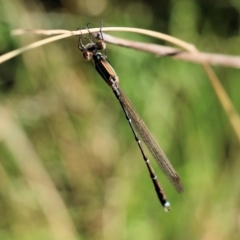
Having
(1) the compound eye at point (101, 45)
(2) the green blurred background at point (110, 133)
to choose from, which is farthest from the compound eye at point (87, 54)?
(2) the green blurred background at point (110, 133)

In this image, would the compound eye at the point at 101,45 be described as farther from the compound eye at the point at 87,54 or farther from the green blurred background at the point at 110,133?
the green blurred background at the point at 110,133

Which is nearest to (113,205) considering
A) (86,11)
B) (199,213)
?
(199,213)

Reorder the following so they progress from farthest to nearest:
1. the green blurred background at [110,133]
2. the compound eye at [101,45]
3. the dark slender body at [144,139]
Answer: the green blurred background at [110,133]
the dark slender body at [144,139]
the compound eye at [101,45]

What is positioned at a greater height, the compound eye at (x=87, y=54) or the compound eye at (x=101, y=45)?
the compound eye at (x=87, y=54)

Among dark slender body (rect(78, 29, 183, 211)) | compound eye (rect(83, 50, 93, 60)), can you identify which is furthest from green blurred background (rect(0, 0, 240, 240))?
compound eye (rect(83, 50, 93, 60))

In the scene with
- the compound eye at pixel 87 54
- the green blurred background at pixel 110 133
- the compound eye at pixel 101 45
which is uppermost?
the green blurred background at pixel 110 133

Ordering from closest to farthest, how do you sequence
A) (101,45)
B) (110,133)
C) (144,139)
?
(101,45) → (144,139) → (110,133)

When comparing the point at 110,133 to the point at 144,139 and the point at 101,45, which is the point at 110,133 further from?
the point at 101,45

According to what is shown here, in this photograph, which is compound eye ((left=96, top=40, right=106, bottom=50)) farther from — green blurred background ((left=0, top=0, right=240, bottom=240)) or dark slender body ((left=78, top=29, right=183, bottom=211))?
green blurred background ((left=0, top=0, right=240, bottom=240))

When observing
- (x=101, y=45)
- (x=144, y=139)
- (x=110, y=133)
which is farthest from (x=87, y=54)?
Answer: (x=110, y=133)
